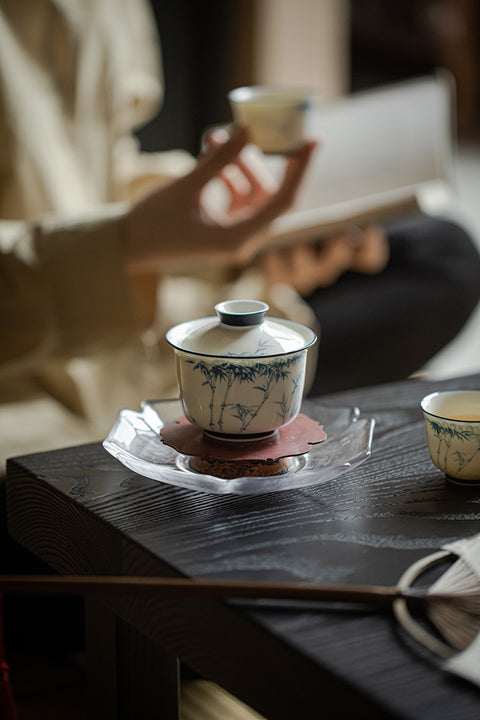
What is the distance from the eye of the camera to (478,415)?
28.7 inches

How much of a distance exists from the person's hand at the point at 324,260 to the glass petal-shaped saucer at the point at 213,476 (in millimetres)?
704

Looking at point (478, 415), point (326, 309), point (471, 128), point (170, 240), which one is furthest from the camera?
point (471, 128)

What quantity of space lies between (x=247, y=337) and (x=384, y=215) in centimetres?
77

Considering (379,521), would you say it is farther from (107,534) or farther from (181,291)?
(181,291)

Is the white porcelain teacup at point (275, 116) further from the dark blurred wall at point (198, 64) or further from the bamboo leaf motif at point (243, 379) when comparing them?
the dark blurred wall at point (198, 64)

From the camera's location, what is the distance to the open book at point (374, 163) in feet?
4.48

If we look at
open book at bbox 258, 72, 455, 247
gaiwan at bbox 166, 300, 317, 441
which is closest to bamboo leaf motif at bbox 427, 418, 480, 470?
gaiwan at bbox 166, 300, 317, 441

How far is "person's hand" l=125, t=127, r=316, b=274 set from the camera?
42.1 inches

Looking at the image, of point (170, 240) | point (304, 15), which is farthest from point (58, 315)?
point (304, 15)

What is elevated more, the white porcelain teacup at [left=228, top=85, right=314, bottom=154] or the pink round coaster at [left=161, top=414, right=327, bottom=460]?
the white porcelain teacup at [left=228, top=85, right=314, bottom=154]

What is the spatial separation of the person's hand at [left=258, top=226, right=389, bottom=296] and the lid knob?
795mm

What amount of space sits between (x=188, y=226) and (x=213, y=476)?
50 centimetres

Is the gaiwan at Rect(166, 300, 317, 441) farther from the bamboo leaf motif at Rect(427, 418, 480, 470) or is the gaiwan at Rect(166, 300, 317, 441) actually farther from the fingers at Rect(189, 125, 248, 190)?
the fingers at Rect(189, 125, 248, 190)

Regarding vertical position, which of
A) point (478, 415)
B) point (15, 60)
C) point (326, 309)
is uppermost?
point (15, 60)
